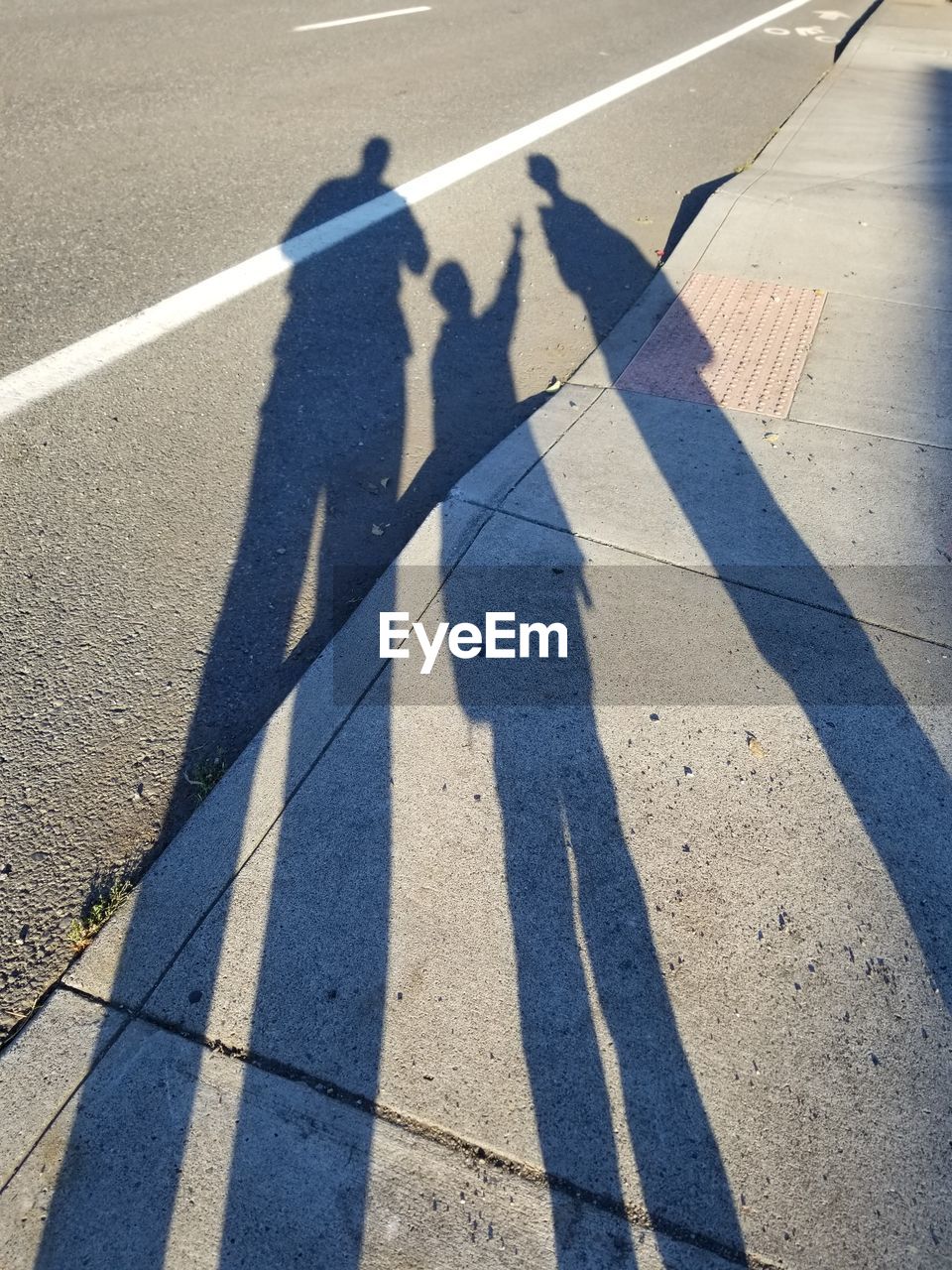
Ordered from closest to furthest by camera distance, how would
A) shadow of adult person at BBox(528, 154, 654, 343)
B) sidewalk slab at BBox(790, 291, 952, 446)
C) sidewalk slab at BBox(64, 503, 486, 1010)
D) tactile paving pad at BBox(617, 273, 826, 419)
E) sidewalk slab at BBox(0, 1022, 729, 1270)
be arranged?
sidewalk slab at BBox(0, 1022, 729, 1270), sidewalk slab at BBox(64, 503, 486, 1010), sidewalk slab at BBox(790, 291, 952, 446), tactile paving pad at BBox(617, 273, 826, 419), shadow of adult person at BBox(528, 154, 654, 343)

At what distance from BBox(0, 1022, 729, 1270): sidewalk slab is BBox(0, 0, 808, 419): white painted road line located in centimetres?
375

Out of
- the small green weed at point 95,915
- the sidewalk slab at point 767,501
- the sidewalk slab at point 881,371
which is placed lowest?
the small green weed at point 95,915

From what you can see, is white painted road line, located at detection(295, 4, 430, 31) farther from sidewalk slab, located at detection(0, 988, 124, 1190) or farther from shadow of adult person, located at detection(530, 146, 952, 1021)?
sidewalk slab, located at detection(0, 988, 124, 1190)

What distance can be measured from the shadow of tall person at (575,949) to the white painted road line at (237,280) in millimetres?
2812

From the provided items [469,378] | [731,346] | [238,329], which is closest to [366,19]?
[238,329]

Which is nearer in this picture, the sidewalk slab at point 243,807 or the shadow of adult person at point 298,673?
the shadow of adult person at point 298,673

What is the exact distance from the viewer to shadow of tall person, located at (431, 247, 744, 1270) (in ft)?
7.37

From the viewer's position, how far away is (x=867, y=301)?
5.84m

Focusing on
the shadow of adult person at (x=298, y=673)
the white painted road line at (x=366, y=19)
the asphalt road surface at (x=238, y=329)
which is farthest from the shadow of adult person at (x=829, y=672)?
the white painted road line at (x=366, y=19)

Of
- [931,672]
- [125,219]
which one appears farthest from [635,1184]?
[125,219]

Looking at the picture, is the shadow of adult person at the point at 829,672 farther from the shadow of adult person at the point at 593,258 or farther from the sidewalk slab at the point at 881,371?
the shadow of adult person at the point at 593,258

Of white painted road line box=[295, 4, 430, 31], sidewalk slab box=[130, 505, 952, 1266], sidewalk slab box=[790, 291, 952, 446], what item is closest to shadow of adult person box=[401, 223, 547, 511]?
sidewalk slab box=[790, 291, 952, 446]

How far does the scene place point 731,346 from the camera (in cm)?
546

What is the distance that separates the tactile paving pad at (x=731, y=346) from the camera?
504cm
